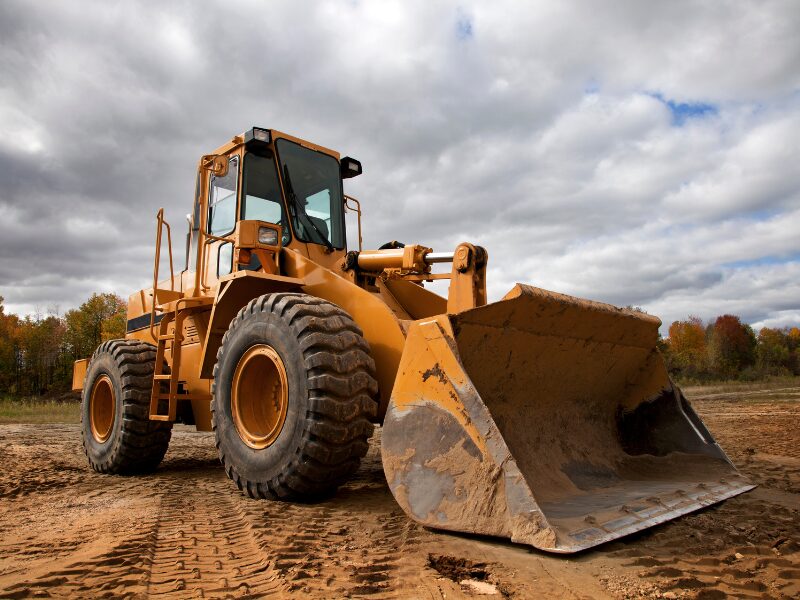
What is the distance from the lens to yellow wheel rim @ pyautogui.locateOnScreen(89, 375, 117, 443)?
670 cm

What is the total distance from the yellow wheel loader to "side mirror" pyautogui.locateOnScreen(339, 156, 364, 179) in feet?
1.20

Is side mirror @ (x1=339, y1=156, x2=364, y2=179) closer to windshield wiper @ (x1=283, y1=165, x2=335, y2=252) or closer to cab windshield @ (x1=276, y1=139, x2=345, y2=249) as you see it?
cab windshield @ (x1=276, y1=139, x2=345, y2=249)

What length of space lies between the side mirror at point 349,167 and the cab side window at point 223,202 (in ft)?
4.10

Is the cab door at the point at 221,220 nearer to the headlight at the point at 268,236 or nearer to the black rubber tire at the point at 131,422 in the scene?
the headlight at the point at 268,236

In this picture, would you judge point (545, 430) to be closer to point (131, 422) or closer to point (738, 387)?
point (131, 422)

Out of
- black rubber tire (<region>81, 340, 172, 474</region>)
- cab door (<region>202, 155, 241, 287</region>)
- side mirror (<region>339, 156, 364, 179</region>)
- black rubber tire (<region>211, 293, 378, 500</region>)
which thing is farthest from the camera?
side mirror (<region>339, 156, 364, 179</region>)

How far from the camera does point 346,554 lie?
9.18 ft

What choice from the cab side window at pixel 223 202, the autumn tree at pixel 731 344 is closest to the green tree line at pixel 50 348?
the cab side window at pixel 223 202

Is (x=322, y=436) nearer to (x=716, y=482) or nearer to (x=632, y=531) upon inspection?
(x=632, y=531)

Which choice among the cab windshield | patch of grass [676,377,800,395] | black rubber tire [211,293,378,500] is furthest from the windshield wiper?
patch of grass [676,377,800,395]

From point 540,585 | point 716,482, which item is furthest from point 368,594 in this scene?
point 716,482

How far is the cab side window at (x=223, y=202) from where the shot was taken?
5781 millimetres

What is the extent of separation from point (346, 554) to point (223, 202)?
4133 mm

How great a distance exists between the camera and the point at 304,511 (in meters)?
3.70
